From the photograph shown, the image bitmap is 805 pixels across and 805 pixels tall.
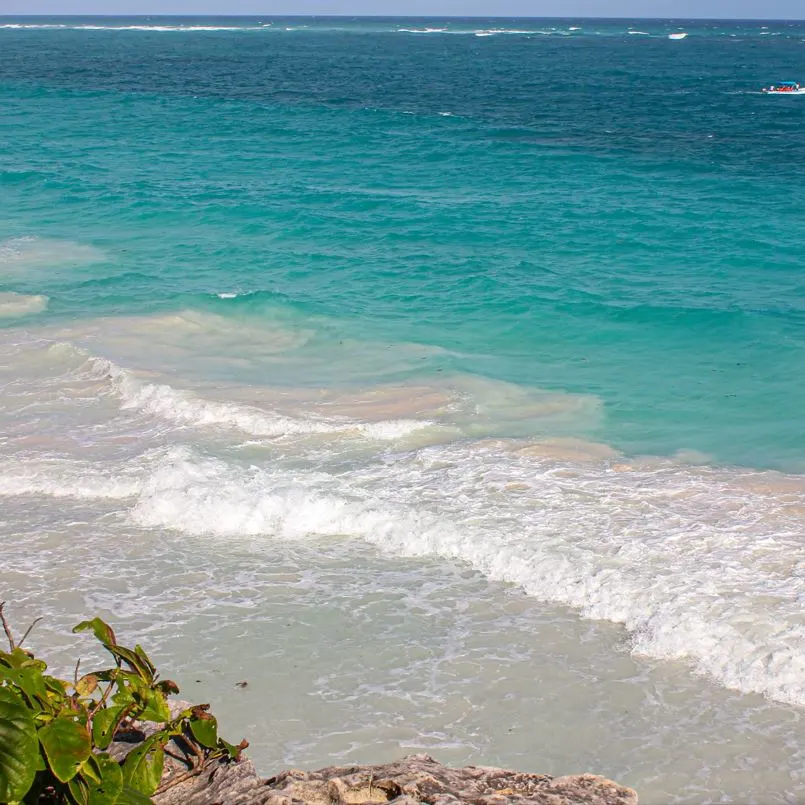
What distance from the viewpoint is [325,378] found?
11.8 m

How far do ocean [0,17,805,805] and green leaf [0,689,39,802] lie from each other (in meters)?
2.80

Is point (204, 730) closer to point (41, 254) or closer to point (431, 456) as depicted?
point (431, 456)

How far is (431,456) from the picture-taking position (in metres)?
9.30

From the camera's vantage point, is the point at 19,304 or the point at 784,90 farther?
the point at 784,90

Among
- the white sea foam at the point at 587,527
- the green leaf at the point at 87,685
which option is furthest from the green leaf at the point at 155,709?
the white sea foam at the point at 587,527

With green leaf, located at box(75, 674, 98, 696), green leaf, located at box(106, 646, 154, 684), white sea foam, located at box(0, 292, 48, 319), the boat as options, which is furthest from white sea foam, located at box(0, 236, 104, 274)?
the boat

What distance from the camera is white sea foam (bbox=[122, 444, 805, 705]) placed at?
21.2 ft

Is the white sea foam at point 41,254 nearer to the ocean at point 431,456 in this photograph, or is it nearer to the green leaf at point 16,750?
the ocean at point 431,456

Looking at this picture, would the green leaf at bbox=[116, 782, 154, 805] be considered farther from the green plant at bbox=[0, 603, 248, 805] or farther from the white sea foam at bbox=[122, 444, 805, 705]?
the white sea foam at bbox=[122, 444, 805, 705]

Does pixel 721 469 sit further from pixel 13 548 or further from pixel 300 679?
pixel 13 548

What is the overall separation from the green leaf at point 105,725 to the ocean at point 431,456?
241 centimetres

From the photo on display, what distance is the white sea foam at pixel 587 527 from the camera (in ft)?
21.2

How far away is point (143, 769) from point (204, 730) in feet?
1.35

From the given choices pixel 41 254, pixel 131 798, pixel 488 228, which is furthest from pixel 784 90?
pixel 131 798
